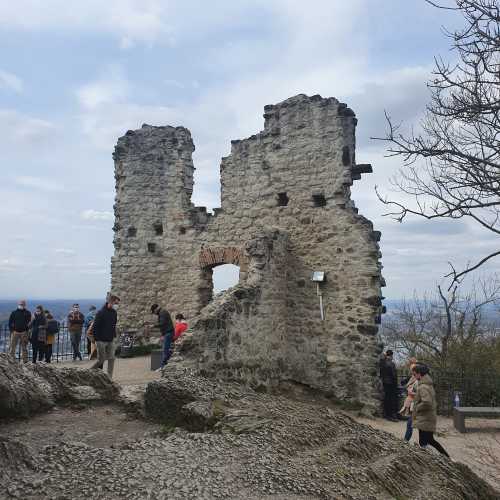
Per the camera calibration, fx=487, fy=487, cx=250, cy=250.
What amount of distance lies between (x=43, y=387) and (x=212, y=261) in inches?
246

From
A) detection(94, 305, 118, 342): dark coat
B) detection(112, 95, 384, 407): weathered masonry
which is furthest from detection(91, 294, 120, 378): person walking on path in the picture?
detection(112, 95, 384, 407): weathered masonry

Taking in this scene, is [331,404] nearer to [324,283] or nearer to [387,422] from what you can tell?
[387,422]

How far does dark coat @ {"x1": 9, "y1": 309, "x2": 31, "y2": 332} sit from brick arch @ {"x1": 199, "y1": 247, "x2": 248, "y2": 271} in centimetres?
397

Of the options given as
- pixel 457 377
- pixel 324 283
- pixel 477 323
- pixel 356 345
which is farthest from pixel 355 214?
pixel 477 323

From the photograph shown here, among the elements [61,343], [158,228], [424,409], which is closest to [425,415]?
[424,409]

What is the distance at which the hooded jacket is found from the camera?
643 cm

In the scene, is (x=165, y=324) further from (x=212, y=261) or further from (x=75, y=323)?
(x=75, y=323)

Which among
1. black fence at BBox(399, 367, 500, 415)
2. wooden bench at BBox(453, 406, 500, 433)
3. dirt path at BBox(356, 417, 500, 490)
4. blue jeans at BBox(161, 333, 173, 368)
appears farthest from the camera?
black fence at BBox(399, 367, 500, 415)

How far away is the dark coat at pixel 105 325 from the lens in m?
8.08

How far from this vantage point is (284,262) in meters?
9.71

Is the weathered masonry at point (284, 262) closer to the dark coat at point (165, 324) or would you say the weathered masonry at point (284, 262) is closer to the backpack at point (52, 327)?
the dark coat at point (165, 324)

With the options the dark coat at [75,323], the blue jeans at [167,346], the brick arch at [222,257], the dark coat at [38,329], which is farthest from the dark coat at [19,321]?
the brick arch at [222,257]

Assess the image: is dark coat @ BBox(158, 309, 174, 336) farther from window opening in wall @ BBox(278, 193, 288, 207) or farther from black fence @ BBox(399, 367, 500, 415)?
black fence @ BBox(399, 367, 500, 415)

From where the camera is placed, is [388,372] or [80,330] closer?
[388,372]
